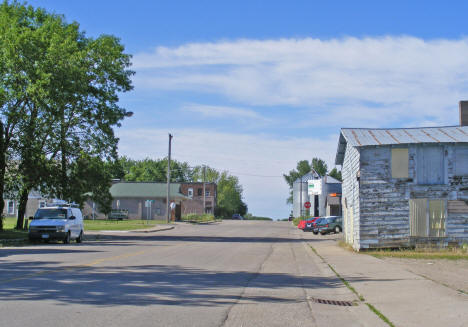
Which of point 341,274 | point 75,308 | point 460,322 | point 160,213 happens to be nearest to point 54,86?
point 341,274

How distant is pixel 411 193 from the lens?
77.2 feet

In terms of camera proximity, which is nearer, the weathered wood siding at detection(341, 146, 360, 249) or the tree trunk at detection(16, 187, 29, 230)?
the weathered wood siding at detection(341, 146, 360, 249)

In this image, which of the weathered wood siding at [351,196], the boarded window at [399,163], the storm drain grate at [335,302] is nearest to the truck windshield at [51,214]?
the weathered wood siding at [351,196]

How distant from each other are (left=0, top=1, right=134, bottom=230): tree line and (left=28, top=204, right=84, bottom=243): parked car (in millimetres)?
6628

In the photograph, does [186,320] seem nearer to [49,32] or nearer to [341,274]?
[341,274]

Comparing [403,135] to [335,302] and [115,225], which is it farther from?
[115,225]

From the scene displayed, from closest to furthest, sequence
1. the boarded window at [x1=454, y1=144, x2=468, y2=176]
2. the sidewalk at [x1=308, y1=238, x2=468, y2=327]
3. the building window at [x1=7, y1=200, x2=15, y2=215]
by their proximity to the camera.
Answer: the sidewalk at [x1=308, y1=238, x2=468, y2=327], the boarded window at [x1=454, y1=144, x2=468, y2=176], the building window at [x1=7, y1=200, x2=15, y2=215]

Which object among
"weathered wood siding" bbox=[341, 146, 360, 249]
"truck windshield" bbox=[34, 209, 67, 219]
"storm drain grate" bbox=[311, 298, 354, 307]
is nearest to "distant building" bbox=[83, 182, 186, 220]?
"truck windshield" bbox=[34, 209, 67, 219]

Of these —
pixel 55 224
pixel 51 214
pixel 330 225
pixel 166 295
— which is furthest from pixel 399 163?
pixel 330 225

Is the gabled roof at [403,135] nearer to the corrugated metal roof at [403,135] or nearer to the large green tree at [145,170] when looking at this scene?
the corrugated metal roof at [403,135]

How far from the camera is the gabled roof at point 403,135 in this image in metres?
24.0

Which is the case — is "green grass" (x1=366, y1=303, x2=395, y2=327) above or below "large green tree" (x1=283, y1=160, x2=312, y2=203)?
below

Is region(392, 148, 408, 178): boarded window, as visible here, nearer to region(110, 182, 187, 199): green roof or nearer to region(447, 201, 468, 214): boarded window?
region(447, 201, 468, 214): boarded window

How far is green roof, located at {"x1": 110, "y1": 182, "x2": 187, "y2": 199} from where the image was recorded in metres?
84.8
